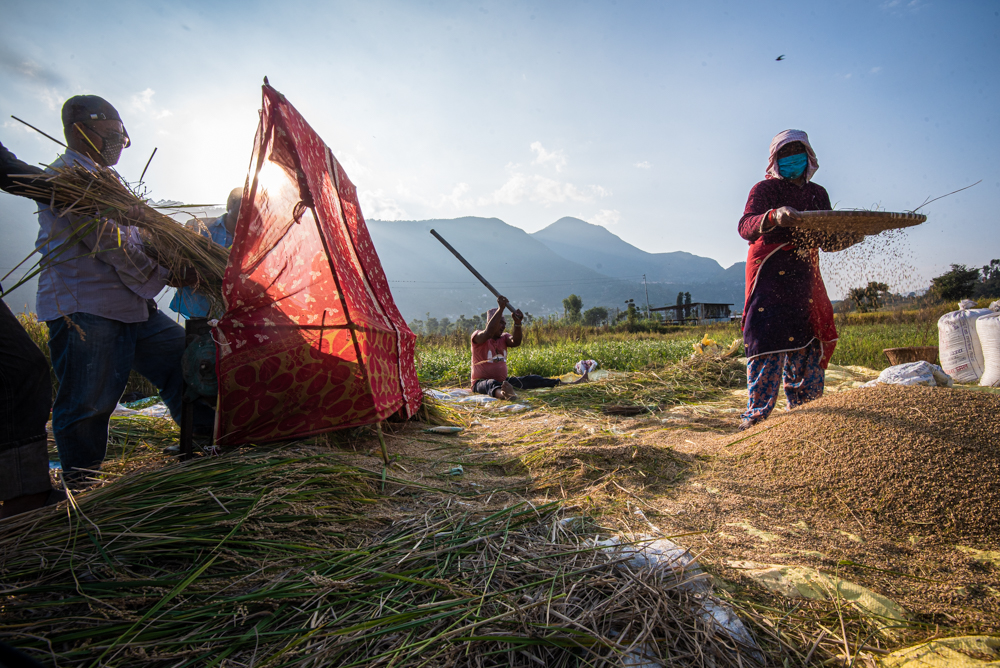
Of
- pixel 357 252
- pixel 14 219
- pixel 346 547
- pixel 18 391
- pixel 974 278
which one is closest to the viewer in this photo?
pixel 346 547

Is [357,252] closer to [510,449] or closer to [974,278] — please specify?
[510,449]

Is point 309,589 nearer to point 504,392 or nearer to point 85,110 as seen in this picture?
point 85,110

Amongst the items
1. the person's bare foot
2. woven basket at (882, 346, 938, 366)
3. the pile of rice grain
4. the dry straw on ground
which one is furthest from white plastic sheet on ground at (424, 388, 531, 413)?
woven basket at (882, 346, 938, 366)

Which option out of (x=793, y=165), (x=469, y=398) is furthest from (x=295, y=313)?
(x=793, y=165)

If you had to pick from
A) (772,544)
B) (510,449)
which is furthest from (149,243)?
(772,544)

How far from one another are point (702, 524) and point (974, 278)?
1656 cm

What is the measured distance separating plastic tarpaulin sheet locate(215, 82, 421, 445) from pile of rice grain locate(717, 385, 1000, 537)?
2.08 meters

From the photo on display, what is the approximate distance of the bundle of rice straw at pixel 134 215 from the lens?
1.76m

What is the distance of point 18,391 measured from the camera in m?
1.53

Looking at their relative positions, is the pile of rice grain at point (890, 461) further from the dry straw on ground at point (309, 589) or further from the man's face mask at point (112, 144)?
the man's face mask at point (112, 144)

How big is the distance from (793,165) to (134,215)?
3.78 m

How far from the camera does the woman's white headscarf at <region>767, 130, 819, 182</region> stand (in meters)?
2.73

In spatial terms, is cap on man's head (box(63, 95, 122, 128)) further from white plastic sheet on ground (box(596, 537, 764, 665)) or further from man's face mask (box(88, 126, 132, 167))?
white plastic sheet on ground (box(596, 537, 764, 665))

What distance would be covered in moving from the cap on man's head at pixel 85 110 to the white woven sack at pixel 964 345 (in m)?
6.70
